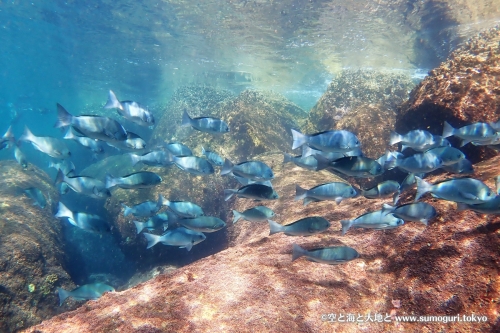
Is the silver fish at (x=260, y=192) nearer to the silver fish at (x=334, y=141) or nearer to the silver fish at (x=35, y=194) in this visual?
the silver fish at (x=334, y=141)

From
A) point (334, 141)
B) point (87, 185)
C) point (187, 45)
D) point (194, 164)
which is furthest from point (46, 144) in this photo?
point (187, 45)

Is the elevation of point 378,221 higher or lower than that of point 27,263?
higher

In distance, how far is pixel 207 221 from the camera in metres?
4.77

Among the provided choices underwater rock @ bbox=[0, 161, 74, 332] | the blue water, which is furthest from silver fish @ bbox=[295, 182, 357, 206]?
underwater rock @ bbox=[0, 161, 74, 332]

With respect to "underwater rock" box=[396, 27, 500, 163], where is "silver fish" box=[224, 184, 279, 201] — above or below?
below

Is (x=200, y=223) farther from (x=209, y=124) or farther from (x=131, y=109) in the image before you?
(x=131, y=109)

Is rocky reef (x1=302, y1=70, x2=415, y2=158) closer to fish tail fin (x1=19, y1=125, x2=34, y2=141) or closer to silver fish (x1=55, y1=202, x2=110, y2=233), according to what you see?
silver fish (x1=55, y1=202, x2=110, y2=233)

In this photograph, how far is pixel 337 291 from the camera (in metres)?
3.20

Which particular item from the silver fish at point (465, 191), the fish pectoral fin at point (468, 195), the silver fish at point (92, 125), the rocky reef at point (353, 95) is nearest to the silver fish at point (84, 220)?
the silver fish at point (92, 125)

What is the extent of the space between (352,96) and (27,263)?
15.8 metres

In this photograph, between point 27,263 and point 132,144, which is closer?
point 132,144

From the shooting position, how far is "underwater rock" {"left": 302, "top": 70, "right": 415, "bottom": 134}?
48.1ft

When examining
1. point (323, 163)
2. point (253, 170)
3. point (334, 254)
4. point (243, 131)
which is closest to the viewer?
point (334, 254)

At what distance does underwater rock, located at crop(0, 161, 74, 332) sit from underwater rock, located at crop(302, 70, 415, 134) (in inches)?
471
